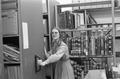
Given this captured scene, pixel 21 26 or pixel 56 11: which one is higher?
pixel 56 11

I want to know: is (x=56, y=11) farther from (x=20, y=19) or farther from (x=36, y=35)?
(x=20, y=19)

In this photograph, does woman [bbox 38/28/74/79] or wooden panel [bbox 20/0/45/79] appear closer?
wooden panel [bbox 20/0/45/79]

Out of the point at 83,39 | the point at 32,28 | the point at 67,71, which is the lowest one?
the point at 67,71

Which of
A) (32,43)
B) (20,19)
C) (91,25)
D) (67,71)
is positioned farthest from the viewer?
(91,25)

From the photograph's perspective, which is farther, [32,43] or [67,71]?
[67,71]

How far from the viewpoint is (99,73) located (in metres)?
A: 2.14

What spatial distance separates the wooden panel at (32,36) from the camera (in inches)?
74.3

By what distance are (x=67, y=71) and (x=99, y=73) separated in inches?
22.2

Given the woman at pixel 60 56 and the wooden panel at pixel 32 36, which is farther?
the woman at pixel 60 56

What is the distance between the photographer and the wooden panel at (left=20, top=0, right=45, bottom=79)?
74.3 inches

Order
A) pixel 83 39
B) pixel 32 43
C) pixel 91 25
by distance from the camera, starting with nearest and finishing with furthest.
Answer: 1. pixel 32 43
2. pixel 83 39
3. pixel 91 25

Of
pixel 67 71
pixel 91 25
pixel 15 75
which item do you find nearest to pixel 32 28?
pixel 15 75

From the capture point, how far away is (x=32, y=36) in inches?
82.8

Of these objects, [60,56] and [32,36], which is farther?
[60,56]
